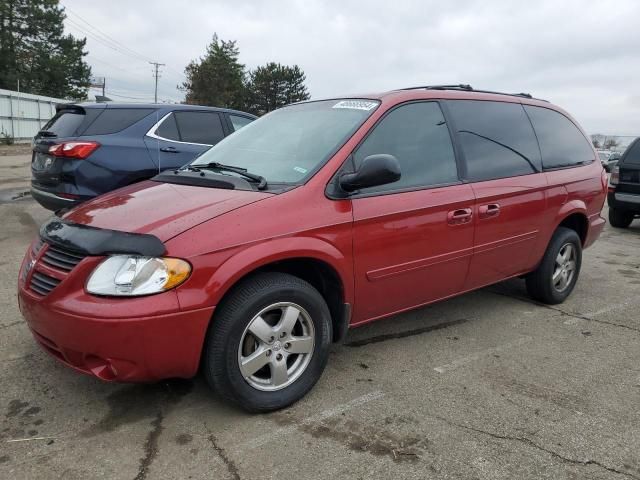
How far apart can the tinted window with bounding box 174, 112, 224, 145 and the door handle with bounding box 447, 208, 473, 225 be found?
4.05 meters

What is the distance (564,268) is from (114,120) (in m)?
5.03

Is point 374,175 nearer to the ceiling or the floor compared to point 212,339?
nearer to the ceiling

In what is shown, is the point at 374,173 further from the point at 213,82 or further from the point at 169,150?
the point at 213,82

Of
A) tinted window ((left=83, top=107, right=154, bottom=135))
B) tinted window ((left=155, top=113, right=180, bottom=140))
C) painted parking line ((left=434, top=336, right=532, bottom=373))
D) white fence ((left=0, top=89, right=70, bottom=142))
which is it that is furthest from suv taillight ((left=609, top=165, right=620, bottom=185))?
white fence ((left=0, top=89, right=70, bottom=142))

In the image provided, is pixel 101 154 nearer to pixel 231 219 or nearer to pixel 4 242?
pixel 4 242

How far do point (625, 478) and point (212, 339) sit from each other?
6.48 ft

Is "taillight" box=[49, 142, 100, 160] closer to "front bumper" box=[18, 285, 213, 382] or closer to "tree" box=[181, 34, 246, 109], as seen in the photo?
"front bumper" box=[18, 285, 213, 382]

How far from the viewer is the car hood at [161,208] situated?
2.59 m

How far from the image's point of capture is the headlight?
2414 millimetres

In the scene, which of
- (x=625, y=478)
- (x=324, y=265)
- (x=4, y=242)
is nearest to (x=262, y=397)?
(x=324, y=265)

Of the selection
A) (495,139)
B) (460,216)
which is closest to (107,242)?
(460,216)

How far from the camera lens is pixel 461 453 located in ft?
8.23

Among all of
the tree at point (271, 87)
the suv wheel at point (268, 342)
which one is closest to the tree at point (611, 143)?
the tree at point (271, 87)

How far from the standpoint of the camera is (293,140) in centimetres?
346
